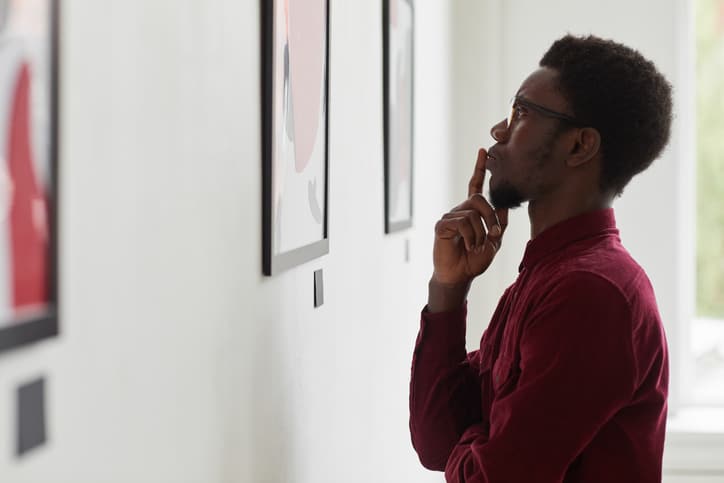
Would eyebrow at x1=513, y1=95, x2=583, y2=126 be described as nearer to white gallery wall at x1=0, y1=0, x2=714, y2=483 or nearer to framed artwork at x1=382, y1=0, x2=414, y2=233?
white gallery wall at x1=0, y1=0, x2=714, y2=483

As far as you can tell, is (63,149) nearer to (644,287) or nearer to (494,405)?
(494,405)

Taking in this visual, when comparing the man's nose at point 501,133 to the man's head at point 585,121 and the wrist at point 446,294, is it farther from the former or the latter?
the wrist at point 446,294

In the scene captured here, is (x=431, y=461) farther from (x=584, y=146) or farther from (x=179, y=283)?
(x=179, y=283)

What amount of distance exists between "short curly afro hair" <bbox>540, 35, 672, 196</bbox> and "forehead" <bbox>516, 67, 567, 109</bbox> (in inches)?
0.4

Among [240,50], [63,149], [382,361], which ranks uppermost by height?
[240,50]

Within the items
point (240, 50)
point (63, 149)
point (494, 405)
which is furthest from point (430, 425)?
point (63, 149)

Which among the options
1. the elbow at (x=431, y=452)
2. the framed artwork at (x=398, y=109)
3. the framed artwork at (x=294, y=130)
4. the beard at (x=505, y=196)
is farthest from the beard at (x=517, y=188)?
the framed artwork at (x=398, y=109)

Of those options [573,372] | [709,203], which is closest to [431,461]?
[573,372]

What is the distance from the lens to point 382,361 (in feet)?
7.91

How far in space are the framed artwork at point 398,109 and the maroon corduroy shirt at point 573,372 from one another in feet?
2.74

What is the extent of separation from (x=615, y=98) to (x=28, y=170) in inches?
44.1

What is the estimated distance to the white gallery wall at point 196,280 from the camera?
2.45 feet

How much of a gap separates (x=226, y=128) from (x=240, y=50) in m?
0.12

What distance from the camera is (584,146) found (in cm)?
157
